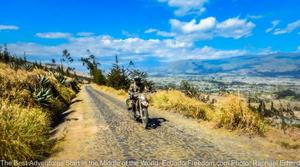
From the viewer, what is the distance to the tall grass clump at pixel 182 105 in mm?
20781

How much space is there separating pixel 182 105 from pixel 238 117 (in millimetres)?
7596

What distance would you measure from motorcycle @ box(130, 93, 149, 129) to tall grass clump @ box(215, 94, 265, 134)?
295cm

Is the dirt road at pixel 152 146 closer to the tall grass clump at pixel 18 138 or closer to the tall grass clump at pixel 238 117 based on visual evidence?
the tall grass clump at pixel 18 138

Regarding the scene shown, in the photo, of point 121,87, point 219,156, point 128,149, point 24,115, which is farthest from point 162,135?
point 121,87

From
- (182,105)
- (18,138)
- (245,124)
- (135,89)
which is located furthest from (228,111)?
(18,138)

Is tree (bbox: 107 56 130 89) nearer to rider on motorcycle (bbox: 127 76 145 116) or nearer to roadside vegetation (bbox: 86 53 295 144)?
roadside vegetation (bbox: 86 53 295 144)

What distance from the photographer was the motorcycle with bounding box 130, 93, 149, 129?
17.1 m

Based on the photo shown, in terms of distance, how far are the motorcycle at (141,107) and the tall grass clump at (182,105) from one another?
330 centimetres

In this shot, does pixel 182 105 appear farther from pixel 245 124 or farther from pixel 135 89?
pixel 245 124

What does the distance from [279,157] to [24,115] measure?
296 inches

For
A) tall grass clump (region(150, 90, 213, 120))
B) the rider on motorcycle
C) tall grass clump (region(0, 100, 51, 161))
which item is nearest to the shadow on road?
the rider on motorcycle

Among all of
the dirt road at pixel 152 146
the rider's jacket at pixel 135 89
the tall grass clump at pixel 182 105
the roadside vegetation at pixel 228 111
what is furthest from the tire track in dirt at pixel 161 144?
the tall grass clump at pixel 182 105

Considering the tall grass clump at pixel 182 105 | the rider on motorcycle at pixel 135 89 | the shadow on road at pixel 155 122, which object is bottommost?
the shadow on road at pixel 155 122

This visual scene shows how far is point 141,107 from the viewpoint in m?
17.5
